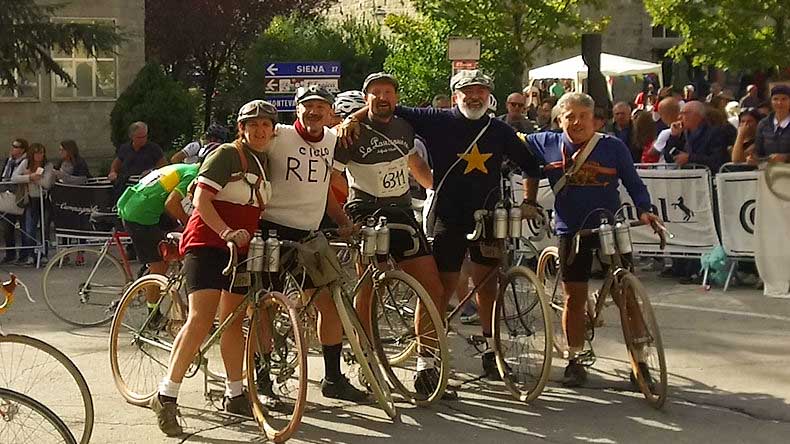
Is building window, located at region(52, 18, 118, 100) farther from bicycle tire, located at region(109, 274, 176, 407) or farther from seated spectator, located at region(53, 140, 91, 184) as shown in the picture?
bicycle tire, located at region(109, 274, 176, 407)

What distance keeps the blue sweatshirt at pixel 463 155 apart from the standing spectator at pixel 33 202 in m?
8.55

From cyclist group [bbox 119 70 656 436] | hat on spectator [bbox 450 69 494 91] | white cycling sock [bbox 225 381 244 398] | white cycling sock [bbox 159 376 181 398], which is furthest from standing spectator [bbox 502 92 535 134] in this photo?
white cycling sock [bbox 159 376 181 398]

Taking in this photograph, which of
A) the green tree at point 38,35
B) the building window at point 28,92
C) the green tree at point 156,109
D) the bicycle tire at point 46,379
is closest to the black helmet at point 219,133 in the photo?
the bicycle tire at point 46,379

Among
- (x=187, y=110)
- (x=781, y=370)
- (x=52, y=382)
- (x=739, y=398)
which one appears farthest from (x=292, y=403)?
(x=187, y=110)

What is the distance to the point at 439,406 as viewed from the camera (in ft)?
25.5

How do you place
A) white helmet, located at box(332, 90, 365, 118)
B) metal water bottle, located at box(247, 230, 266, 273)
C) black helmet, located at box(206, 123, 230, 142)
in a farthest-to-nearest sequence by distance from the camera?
→ 1. black helmet, located at box(206, 123, 230, 142)
2. white helmet, located at box(332, 90, 365, 118)
3. metal water bottle, located at box(247, 230, 266, 273)

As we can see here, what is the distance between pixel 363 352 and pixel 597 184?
1902mm

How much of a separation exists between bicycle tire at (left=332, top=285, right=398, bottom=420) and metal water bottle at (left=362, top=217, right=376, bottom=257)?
1.21 feet

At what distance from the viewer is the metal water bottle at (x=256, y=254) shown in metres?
7.00

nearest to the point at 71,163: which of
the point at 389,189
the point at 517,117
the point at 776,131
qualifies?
the point at 517,117

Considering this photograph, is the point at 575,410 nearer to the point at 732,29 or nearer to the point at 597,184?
the point at 597,184

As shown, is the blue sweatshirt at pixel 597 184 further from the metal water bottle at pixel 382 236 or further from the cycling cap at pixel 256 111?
the cycling cap at pixel 256 111

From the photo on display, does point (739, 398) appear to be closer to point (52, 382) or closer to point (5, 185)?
point (52, 382)

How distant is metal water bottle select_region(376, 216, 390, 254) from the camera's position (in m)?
7.55
